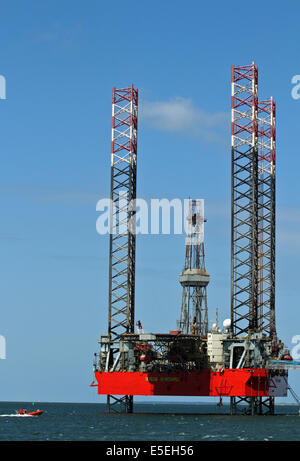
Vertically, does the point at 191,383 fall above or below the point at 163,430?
above

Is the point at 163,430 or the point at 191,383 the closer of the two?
the point at 163,430

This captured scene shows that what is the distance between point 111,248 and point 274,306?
19.3 m

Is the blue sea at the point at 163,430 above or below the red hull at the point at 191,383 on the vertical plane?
below

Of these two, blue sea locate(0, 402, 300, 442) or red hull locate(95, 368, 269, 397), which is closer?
blue sea locate(0, 402, 300, 442)

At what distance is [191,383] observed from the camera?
79.9 m

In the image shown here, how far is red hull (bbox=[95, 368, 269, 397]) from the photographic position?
78.3m

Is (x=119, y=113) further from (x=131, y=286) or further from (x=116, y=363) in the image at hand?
(x=116, y=363)

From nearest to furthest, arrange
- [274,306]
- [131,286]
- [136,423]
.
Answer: [136,423]
[131,286]
[274,306]

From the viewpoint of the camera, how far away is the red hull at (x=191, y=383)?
Answer: 78.3 meters

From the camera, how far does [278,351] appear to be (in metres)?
87.1

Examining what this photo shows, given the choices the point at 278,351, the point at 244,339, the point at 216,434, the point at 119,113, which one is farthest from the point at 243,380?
the point at 119,113

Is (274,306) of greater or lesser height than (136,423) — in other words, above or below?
above

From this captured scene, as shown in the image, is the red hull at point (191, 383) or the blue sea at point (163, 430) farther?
the red hull at point (191, 383)

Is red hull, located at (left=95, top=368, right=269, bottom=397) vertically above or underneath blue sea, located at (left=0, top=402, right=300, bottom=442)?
above
